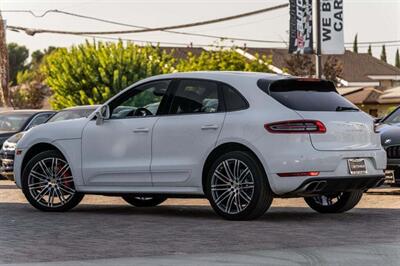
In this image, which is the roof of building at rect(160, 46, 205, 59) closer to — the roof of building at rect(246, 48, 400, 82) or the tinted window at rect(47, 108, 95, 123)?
the roof of building at rect(246, 48, 400, 82)

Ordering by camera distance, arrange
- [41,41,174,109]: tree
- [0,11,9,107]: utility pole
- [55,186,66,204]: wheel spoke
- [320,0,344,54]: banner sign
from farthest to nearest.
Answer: [41,41,174,109]: tree → [0,11,9,107]: utility pole → [320,0,344,54]: banner sign → [55,186,66,204]: wheel spoke

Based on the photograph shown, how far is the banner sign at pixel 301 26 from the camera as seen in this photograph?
37.7 m

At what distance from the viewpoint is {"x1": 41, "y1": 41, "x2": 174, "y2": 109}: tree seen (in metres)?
54.4

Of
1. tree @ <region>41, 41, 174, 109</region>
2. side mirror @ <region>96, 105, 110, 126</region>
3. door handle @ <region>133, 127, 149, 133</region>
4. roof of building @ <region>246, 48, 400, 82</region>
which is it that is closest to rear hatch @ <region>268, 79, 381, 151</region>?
door handle @ <region>133, 127, 149, 133</region>

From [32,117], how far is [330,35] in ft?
62.5

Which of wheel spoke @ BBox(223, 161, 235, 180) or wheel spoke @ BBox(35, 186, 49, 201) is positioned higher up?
wheel spoke @ BBox(223, 161, 235, 180)

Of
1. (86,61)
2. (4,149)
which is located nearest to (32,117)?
(4,149)

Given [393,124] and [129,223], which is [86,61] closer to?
[393,124]

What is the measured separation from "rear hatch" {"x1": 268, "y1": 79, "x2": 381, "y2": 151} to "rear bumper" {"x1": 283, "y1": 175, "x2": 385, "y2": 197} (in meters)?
0.34

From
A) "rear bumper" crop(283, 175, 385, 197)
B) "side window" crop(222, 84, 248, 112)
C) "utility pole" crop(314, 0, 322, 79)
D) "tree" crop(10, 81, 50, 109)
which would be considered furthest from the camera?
"tree" crop(10, 81, 50, 109)

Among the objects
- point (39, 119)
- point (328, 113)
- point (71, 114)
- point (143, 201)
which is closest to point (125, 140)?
point (143, 201)

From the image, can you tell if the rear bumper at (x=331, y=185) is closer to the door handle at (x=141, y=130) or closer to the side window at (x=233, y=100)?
the side window at (x=233, y=100)

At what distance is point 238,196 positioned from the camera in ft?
36.1

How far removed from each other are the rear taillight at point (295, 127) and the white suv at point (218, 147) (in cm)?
1
